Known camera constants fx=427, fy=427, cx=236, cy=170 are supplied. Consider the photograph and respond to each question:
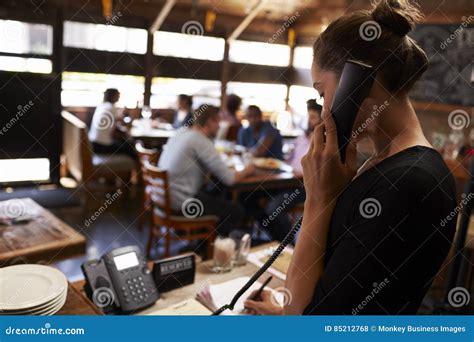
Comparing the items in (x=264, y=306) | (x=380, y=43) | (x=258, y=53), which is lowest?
(x=264, y=306)

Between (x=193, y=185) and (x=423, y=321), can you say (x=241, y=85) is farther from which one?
(x=423, y=321)

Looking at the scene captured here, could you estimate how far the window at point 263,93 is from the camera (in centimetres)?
699

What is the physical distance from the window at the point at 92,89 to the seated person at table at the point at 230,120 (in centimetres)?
125

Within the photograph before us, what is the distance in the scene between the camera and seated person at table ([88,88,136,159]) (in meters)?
4.69

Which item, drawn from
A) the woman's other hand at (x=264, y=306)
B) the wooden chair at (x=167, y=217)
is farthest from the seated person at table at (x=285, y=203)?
the woman's other hand at (x=264, y=306)

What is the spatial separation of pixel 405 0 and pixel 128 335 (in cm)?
91

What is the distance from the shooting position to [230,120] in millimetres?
5121

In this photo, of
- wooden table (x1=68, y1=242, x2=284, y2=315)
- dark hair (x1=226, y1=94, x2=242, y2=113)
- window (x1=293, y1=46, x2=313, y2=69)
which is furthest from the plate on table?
wooden table (x1=68, y1=242, x2=284, y2=315)

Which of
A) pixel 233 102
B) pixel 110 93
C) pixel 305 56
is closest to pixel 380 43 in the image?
pixel 305 56

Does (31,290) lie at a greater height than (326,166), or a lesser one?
lesser

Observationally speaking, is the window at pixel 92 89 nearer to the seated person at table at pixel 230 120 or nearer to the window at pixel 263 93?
the seated person at table at pixel 230 120

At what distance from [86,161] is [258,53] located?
379cm

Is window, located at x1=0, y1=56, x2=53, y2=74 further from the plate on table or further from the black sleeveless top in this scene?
the black sleeveless top

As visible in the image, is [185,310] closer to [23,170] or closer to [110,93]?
[23,170]
